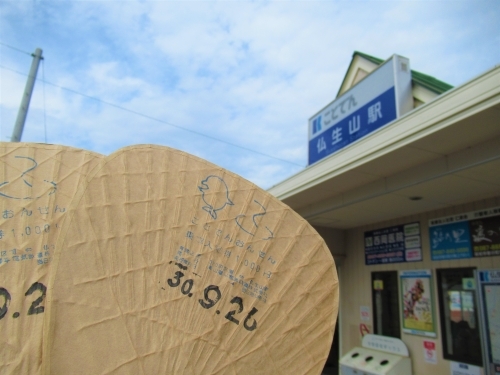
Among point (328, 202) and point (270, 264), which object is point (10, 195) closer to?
point (270, 264)

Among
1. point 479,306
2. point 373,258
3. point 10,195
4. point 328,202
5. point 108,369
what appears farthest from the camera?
point 373,258

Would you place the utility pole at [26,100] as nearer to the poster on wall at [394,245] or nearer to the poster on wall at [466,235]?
the poster on wall at [394,245]

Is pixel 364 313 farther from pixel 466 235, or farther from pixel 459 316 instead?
pixel 466 235

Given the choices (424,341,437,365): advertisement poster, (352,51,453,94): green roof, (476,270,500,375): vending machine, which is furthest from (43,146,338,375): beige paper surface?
(424,341,437,365): advertisement poster

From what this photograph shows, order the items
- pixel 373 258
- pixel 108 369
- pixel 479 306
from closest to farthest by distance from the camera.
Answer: pixel 108 369
pixel 479 306
pixel 373 258

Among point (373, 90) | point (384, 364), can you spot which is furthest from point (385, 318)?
point (373, 90)

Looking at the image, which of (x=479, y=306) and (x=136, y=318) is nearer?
(x=136, y=318)

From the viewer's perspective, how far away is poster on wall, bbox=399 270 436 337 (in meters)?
4.93

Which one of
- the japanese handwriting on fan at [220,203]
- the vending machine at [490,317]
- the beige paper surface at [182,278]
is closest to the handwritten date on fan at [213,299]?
the beige paper surface at [182,278]

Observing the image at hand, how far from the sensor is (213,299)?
0.91 m

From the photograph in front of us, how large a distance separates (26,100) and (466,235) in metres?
7.87

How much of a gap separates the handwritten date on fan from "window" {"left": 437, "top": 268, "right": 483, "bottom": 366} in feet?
14.6

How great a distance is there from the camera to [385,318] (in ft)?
18.6

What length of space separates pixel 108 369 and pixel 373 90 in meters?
4.91
